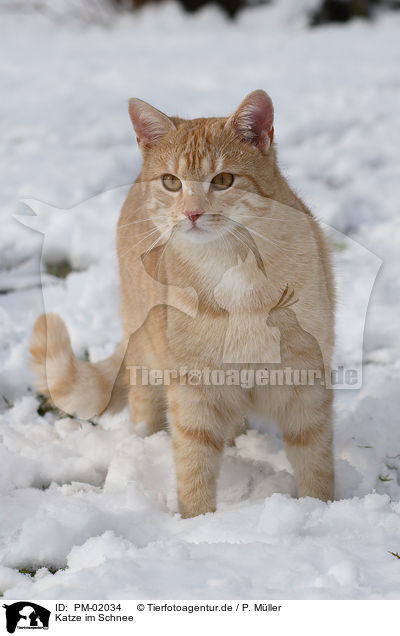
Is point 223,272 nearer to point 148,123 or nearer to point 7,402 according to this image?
point 148,123

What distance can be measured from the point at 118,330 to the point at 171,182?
1466mm

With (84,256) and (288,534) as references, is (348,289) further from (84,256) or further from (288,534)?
(288,534)

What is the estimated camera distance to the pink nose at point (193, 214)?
2.05 metres

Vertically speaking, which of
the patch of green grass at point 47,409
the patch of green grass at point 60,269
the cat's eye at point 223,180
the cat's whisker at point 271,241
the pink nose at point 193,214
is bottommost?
the patch of green grass at point 47,409

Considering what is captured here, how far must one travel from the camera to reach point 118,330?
3.58 meters

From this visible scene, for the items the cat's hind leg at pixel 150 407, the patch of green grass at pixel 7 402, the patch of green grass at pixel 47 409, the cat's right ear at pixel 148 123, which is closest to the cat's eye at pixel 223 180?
the cat's right ear at pixel 148 123

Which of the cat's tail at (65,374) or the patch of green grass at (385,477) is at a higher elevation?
the cat's tail at (65,374)

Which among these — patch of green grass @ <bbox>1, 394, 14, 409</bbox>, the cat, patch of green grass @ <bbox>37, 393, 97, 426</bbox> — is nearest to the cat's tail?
patch of green grass @ <bbox>37, 393, 97, 426</bbox>

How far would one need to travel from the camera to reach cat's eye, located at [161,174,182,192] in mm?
2201

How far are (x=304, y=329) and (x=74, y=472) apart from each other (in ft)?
3.36

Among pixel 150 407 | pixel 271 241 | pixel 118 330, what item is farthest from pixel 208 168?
pixel 118 330

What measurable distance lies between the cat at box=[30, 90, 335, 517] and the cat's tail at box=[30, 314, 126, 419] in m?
0.50

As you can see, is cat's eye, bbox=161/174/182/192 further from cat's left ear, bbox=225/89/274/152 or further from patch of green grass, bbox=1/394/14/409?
patch of green grass, bbox=1/394/14/409

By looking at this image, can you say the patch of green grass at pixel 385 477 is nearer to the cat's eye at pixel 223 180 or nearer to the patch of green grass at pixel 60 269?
the cat's eye at pixel 223 180
